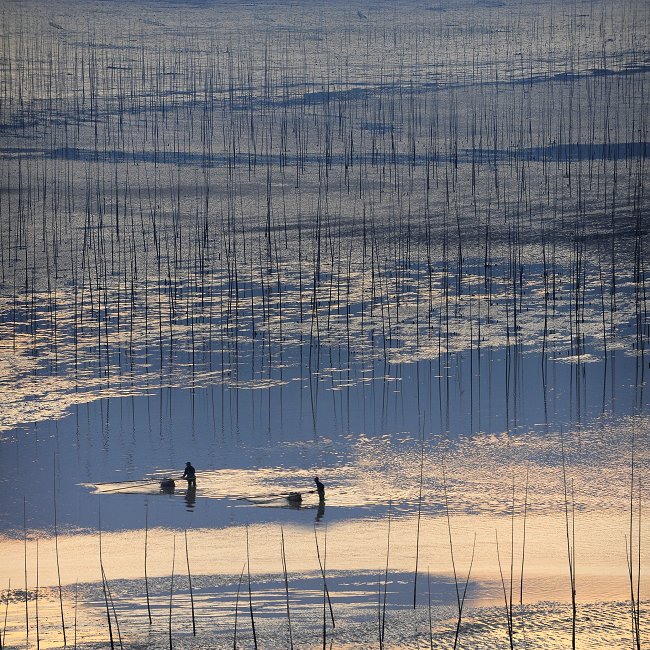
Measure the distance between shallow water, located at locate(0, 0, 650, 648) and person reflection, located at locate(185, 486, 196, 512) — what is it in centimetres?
4

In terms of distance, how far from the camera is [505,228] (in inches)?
1383

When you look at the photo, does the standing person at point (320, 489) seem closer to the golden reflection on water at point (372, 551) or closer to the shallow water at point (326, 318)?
the shallow water at point (326, 318)

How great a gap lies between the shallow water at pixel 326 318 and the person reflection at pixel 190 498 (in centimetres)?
4

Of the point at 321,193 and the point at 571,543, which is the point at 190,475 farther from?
the point at 321,193

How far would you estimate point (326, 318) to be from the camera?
30219 mm

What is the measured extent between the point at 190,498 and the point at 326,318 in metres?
9.63

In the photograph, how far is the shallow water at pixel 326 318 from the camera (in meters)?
17.7

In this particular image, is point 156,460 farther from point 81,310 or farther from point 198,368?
point 81,310

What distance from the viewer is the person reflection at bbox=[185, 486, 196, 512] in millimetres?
20812

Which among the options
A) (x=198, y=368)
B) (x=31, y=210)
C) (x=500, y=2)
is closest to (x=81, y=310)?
(x=198, y=368)

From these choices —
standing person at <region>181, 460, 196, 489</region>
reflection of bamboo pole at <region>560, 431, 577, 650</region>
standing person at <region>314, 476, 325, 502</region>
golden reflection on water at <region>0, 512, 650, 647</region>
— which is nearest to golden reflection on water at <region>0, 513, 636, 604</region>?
golden reflection on water at <region>0, 512, 650, 647</region>

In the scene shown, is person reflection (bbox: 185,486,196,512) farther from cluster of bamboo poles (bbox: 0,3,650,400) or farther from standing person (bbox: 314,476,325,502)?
cluster of bamboo poles (bbox: 0,3,650,400)

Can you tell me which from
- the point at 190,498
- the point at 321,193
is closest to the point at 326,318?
the point at 321,193

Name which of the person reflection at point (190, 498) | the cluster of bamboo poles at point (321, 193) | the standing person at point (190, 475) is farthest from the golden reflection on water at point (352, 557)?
the cluster of bamboo poles at point (321, 193)
